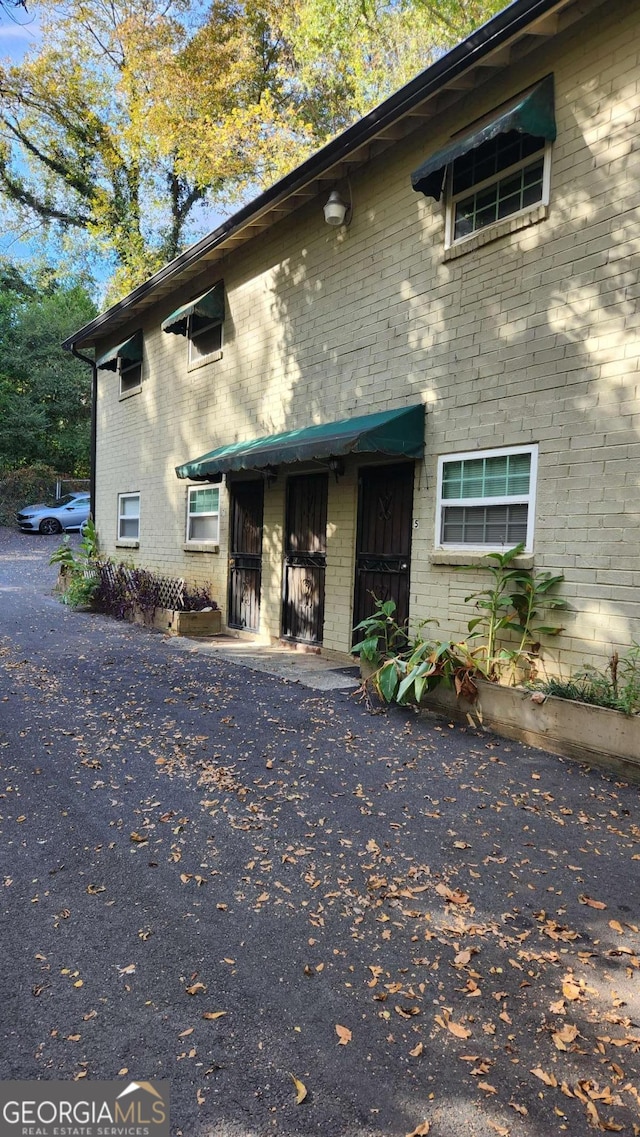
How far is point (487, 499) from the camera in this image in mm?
6023

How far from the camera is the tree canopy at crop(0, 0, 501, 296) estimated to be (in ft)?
54.0

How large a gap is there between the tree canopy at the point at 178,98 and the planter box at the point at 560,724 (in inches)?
664

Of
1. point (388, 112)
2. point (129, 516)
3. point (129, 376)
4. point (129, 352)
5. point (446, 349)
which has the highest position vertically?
point (388, 112)

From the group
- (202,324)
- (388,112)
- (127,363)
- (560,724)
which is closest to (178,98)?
(127,363)

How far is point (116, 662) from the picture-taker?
7746 millimetres

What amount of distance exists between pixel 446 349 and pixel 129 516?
29.6 feet

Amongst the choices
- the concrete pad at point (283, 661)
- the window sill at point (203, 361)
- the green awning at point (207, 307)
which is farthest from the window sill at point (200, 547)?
the green awning at point (207, 307)

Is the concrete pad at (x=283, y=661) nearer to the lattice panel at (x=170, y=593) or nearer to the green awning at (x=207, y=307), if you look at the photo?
the lattice panel at (x=170, y=593)

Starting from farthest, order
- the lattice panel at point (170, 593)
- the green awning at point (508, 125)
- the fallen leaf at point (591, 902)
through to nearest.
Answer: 1. the lattice panel at point (170, 593)
2. the green awning at point (508, 125)
3. the fallen leaf at point (591, 902)

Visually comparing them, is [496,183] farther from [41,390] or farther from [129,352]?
[41,390]

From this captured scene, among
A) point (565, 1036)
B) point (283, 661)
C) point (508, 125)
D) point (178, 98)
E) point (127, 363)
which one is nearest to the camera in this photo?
point (565, 1036)

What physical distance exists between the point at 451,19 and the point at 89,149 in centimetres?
1377

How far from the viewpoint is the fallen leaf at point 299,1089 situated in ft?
6.14

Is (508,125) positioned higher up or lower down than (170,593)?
higher up
